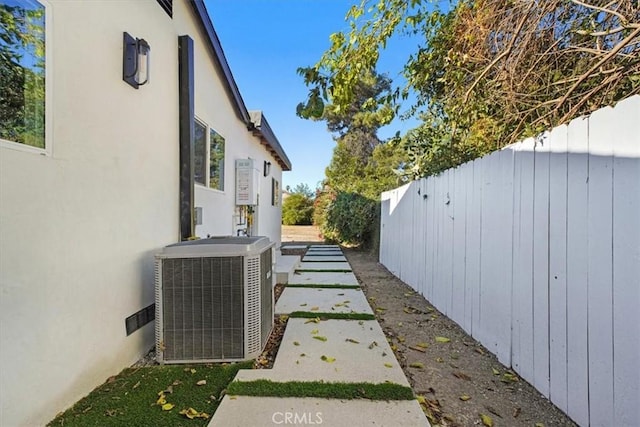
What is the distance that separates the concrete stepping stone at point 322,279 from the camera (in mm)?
6285

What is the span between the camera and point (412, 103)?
5.57m

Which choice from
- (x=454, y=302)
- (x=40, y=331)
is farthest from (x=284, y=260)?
(x=40, y=331)

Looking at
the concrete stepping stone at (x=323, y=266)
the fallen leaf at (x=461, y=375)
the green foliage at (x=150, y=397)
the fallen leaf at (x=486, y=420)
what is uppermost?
the concrete stepping stone at (x=323, y=266)

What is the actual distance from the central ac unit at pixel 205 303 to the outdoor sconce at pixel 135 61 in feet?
5.41

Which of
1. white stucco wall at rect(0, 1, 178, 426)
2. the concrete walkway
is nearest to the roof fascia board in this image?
white stucco wall at rect(0, 1, 178, 426)

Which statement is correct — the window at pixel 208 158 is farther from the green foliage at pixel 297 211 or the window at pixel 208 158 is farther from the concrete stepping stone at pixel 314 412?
the green foliage at pixel 297 211

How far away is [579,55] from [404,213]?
13.3ft

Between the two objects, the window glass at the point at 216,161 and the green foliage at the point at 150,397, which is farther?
the window glass at the point at 216,161

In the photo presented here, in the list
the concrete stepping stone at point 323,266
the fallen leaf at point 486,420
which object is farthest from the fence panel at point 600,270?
the concrete stepping stone at point 323,266

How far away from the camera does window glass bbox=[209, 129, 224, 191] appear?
17.0 ft

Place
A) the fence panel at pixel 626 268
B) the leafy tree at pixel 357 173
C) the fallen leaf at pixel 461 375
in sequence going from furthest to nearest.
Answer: the leafy tree at pixel 357 173 < the fallen leaf at pixel 461 375 < the fence panel at pixel 626 268

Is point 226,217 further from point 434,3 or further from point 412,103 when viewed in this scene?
point 434,3

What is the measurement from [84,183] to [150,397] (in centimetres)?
172

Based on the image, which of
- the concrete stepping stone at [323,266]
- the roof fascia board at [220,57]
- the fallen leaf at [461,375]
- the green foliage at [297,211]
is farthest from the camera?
the green foliage at [297,211]
